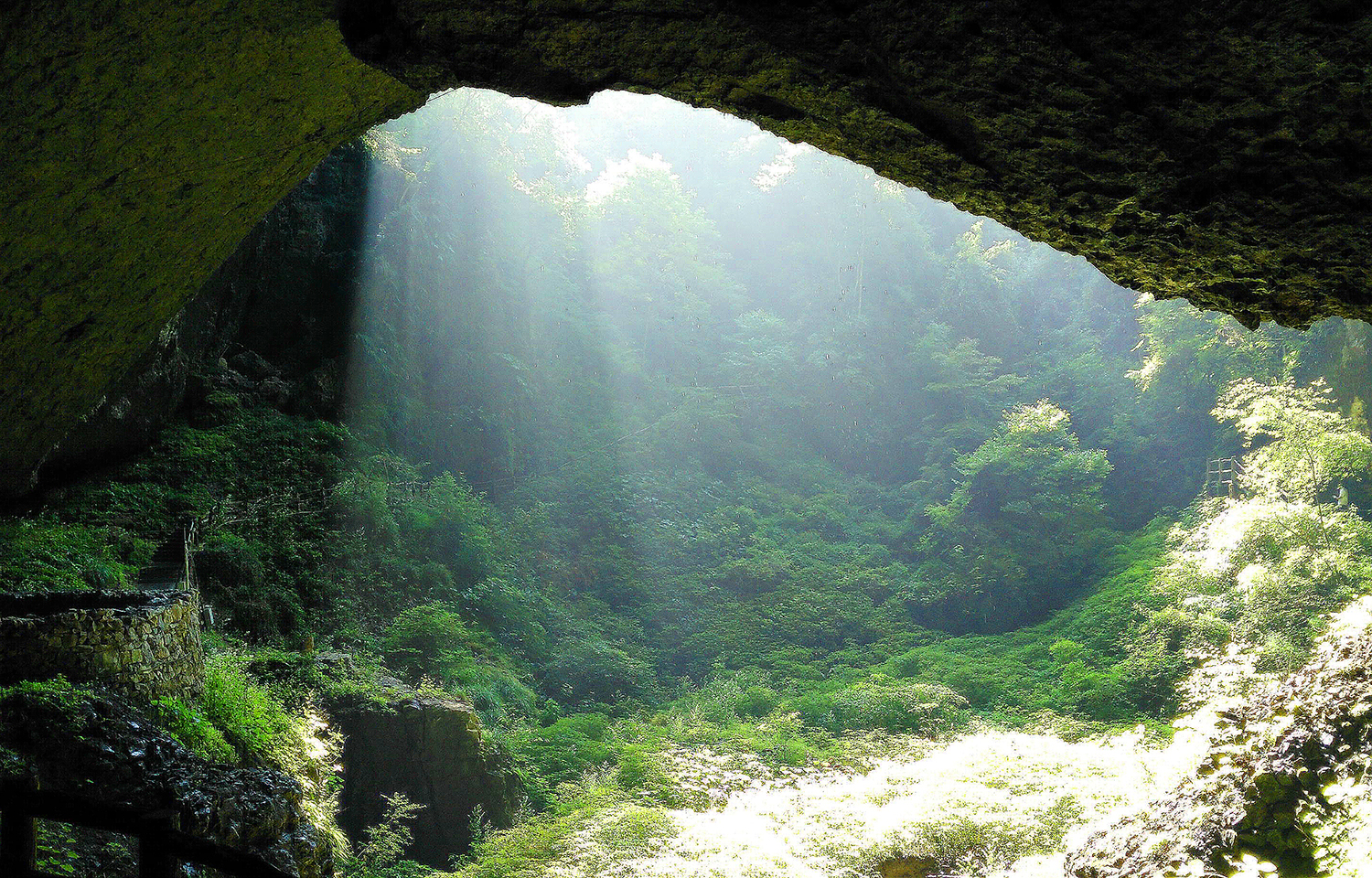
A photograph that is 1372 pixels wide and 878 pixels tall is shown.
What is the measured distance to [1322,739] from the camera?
4.45 metres

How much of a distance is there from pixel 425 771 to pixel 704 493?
12832 mm

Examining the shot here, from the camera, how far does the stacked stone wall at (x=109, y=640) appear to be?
3574mm

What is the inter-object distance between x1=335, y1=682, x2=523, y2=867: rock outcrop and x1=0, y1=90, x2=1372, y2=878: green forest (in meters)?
0.20

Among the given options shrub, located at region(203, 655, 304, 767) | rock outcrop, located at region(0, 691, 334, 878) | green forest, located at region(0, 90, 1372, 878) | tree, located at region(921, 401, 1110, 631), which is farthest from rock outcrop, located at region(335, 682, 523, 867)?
tree, located at region(921, 401, 1110, 631)

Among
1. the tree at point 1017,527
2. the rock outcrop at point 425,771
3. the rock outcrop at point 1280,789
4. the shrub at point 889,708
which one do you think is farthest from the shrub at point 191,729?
the tree at point 1017,527

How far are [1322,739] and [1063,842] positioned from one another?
2032 millimetres

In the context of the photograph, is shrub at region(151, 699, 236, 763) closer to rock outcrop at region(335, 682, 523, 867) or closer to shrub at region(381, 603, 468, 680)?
rock outcrop at region(335, 682, 523, 867)

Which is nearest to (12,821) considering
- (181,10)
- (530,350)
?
→ (181,10)

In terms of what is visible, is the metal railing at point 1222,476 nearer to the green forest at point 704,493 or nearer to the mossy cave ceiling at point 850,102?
the green forest at point 704,493

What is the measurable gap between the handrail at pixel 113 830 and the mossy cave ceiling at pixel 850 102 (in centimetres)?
227

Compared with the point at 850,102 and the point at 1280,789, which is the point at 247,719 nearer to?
the point at 850,102

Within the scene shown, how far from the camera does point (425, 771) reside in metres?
6.93

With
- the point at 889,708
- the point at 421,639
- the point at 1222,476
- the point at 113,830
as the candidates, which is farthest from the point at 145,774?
the point at 1222,476

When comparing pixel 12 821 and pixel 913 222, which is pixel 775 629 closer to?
pixel 12 821
